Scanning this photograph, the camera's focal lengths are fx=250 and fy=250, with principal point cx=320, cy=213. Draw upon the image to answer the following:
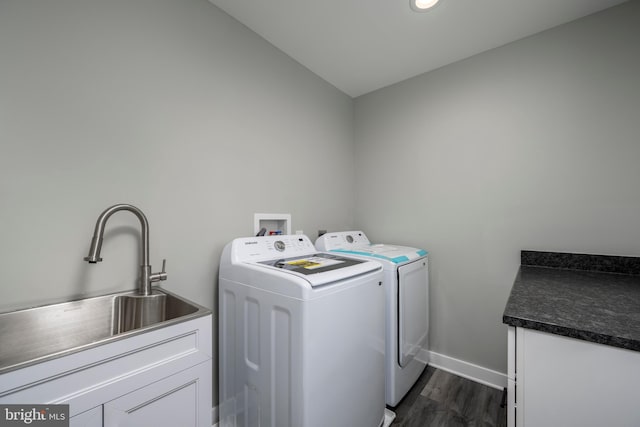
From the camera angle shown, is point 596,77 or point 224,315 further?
point 596,77

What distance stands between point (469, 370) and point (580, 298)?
4.39ft

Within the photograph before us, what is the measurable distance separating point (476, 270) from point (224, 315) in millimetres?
1876

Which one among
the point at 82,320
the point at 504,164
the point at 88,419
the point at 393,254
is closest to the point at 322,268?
the point at 393,254

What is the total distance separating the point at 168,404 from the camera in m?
0.87

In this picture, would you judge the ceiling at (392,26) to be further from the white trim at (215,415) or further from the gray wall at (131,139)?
the white trim at (215,415)

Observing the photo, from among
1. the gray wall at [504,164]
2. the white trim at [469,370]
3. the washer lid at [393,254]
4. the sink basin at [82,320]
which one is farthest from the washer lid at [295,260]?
the white trim at [469,370]

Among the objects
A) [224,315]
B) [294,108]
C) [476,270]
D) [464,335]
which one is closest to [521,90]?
[476,270]

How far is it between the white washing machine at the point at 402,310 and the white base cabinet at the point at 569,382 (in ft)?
2.71

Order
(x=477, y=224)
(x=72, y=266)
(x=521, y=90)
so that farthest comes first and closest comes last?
(x=477, y=224) → (x=521, y=90) → (x=72, y=266)

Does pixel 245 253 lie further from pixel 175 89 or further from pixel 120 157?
pixel 175 89

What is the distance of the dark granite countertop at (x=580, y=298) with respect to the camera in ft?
2.42

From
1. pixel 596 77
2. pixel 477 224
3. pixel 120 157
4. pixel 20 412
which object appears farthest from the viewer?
pixel 477 224

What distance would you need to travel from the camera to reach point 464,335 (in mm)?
2029
